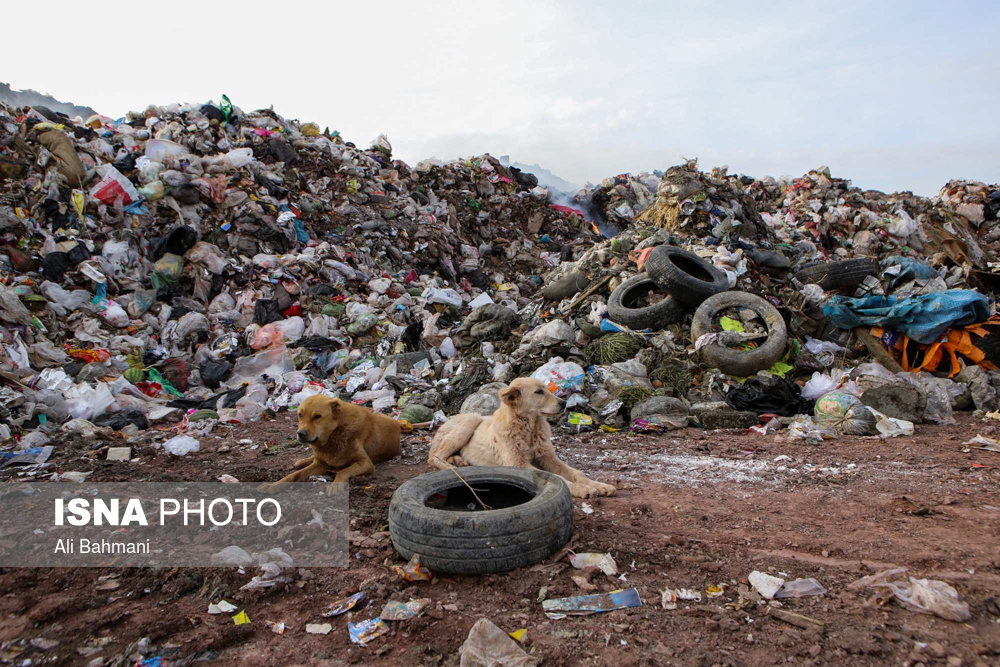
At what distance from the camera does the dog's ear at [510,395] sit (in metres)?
3.47

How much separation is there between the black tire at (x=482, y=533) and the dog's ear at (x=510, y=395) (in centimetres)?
91

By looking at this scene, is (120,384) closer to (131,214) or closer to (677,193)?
(131,214)

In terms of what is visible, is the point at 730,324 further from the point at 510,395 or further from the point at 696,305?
the point at 510,395

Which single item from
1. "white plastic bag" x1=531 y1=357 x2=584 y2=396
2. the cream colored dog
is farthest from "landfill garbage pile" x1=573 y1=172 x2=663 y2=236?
the cream colored dog

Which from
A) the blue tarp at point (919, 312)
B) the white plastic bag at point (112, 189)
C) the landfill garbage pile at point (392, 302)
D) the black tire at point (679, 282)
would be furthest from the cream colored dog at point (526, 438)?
the white plastic bag at point (112, 189)

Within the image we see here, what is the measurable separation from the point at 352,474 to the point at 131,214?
7.87 metres

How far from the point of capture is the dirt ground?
184cm

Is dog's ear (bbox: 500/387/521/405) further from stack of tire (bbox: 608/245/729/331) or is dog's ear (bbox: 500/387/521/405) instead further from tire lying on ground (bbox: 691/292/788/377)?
stack of tire (bbox: 608/245/729/331)

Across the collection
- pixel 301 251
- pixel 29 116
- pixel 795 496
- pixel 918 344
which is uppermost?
pixel 29 116

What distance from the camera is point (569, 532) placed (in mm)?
2625

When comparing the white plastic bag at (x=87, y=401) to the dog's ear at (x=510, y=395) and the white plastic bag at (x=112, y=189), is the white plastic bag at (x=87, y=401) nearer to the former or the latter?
the white plastic bag at (x=112, y=189)

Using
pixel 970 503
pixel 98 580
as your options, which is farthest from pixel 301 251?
pixel 970 503

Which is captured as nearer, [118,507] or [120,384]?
[118,507]

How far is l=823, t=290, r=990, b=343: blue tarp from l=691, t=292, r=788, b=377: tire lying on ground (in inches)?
31.4
